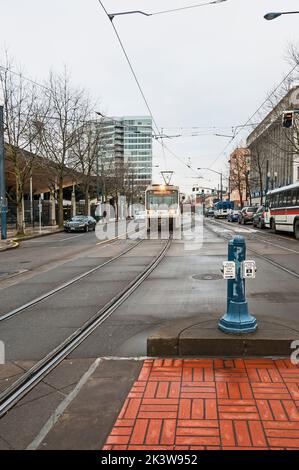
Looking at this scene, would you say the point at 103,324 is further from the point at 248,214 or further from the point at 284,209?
the point at 248,214

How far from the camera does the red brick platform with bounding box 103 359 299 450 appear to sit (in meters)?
3.13

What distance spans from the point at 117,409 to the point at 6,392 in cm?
117

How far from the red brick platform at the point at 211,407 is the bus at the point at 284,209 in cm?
1853

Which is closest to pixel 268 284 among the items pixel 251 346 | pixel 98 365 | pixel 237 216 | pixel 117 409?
pixel 251 346

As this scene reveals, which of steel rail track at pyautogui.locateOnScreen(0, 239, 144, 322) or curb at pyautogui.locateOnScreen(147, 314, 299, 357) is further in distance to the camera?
steel rail track at pyautogui.locateOnScreen(0, 239, 144, 322)

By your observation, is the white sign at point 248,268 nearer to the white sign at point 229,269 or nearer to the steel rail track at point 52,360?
the white sign at point 229,269

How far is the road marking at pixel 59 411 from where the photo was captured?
320 cm

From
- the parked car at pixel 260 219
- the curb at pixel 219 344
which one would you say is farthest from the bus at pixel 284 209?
the curb at pixel 219 344

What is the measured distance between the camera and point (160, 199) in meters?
28.5

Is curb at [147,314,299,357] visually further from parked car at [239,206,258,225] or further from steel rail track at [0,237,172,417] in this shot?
parked car at [239,206,258,225]

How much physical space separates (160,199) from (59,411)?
25.2 metres

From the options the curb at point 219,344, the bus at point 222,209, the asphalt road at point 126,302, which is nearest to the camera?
the curb at point 219,344

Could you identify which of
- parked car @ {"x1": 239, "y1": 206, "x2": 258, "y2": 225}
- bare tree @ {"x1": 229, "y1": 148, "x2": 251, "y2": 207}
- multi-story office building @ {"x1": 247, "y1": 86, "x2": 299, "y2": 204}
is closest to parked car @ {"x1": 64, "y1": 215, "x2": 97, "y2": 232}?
parked car @ {"x1": 239, "y1": 206, "x2": 258, "y2": 225}

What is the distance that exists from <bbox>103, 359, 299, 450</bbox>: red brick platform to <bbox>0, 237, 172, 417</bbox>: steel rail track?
41.9 inches
